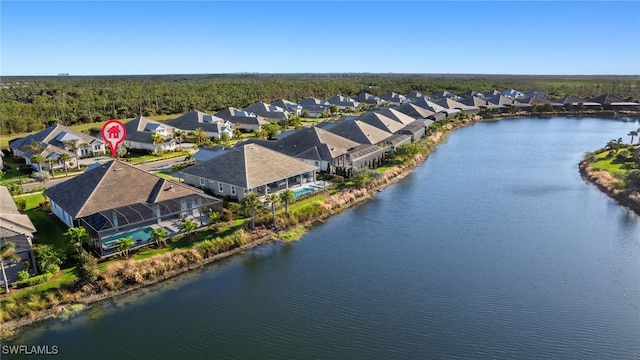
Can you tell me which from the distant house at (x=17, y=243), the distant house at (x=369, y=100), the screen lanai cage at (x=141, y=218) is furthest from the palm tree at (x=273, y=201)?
the distant house at (x=369, y=100)

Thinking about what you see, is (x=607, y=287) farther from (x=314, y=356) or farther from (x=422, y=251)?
(x=314, y=356)

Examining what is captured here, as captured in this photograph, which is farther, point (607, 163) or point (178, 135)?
point (178, 135)

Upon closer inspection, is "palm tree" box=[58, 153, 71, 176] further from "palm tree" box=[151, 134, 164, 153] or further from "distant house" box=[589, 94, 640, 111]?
"distant house" box=[589, 94, 640, 111]

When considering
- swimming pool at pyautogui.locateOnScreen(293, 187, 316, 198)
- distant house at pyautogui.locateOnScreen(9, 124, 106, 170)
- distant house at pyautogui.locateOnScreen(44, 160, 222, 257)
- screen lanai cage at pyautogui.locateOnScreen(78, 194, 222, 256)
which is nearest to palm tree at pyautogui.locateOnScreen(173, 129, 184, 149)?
distant house at pyautogui.locateOnScreen(9, 124, 106, 170)

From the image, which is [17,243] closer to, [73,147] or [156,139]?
[73,147]

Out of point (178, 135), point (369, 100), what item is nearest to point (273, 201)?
point (178, 135)

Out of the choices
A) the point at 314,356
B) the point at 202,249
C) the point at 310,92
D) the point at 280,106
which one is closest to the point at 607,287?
the point at 314,356

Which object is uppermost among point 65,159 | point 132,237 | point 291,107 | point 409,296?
point 291,107
